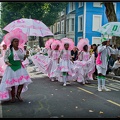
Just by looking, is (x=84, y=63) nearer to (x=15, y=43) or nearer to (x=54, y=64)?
(x=54, y=64)

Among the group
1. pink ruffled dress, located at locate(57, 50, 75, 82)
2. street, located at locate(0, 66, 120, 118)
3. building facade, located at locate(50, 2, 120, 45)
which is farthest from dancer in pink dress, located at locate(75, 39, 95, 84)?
building facade, located at locate(50, 2, 120, 45)

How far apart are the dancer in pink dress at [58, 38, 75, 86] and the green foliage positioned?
57.0 ft

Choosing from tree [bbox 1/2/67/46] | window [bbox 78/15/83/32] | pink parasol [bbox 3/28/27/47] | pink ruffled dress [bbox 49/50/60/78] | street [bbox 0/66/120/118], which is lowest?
street [bbox 0/66/120/118]

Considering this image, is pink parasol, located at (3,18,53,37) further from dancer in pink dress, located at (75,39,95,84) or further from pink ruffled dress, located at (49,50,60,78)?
pink ruffled dress, located at (49,50,60,78)

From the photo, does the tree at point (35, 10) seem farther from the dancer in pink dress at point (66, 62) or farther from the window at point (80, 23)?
the dancer in pink dress at point (66, 62)

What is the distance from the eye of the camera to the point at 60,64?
10156 mm

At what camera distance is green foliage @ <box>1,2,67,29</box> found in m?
28.7

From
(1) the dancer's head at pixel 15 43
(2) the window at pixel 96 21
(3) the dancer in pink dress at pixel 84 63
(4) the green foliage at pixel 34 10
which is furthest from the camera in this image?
(2) the window at pixel 96 21

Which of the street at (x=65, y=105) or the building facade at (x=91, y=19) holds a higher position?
the building facade at (x=91, y=19)

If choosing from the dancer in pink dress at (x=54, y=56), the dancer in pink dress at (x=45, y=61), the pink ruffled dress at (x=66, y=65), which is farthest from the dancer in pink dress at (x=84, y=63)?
the dancer in pink dress at (x=45, y=61)

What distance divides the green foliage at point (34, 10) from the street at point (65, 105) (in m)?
19.7

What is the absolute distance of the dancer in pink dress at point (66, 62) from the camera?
32.5 feet

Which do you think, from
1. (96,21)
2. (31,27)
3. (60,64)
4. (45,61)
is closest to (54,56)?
(45,61)

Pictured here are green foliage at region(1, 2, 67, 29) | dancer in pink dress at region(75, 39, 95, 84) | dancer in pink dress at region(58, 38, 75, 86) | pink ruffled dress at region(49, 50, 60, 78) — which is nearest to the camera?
dancer in pink dress at region(58, 38, 75, 86)
